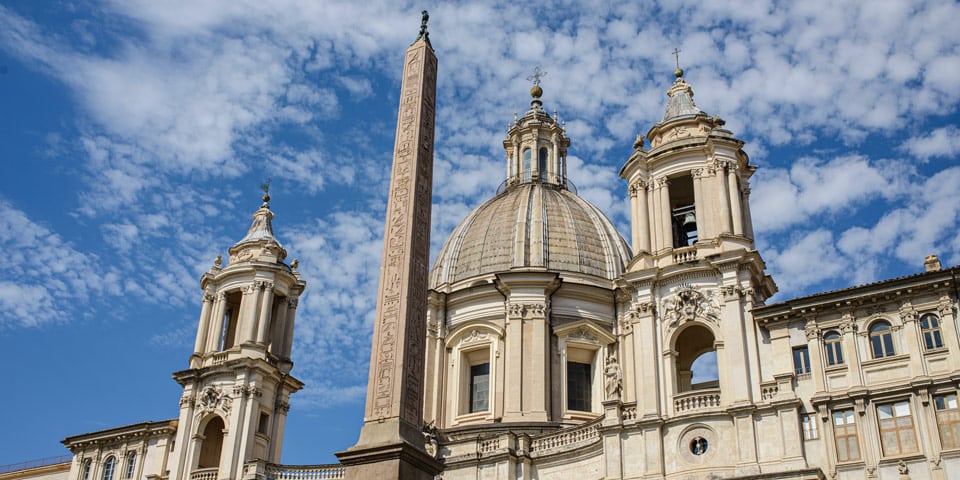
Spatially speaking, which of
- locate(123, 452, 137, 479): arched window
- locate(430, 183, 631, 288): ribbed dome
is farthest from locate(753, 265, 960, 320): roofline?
locate(123, 452, 137, 479): arched window

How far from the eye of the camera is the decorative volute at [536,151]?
175 ft

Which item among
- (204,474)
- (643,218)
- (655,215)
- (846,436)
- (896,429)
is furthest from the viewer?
(204,474)

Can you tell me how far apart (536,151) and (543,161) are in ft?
2.25

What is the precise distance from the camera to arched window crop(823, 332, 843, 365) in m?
31.9

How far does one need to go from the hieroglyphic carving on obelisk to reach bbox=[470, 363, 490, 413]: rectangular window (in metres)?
25.0

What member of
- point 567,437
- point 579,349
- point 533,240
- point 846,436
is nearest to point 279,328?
point 533,240

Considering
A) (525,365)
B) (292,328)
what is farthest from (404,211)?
(292,328)

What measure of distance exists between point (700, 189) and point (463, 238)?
615 inches

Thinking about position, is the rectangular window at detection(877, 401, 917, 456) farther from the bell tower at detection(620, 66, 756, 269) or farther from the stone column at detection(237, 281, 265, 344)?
the stone column at detection(237, 281, 265, 344)

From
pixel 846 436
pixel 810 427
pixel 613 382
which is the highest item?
pixel 613 382

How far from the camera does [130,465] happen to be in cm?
4503

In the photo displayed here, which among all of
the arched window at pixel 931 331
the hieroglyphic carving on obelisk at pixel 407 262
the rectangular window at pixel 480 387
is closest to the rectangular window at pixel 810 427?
the arched window at pixel 931 331

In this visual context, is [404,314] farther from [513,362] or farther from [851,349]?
[513,362]

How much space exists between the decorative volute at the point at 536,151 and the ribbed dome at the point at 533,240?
2.00 meters
